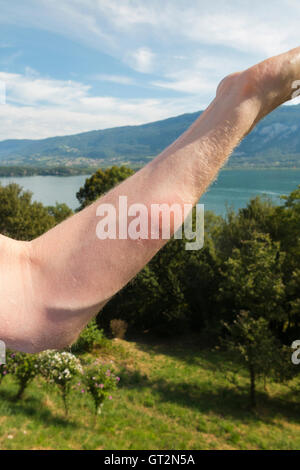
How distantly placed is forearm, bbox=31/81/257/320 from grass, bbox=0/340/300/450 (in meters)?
7.97

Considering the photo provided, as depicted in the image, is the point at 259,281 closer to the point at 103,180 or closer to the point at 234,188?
the point at 103,180

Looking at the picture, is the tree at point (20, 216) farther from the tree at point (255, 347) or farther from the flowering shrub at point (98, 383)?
the tree at point (255, 347)

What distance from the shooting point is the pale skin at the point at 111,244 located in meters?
0.58

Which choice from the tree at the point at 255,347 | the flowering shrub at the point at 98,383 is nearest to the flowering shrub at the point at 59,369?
the flowering shrub at the point at 98,383

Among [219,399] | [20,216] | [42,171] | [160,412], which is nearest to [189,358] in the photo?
[219,399]

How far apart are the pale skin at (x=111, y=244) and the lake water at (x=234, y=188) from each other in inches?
1595

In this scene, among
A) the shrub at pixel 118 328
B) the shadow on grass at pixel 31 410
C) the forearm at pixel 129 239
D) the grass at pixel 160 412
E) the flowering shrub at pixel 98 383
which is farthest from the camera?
the shrub at pixel 118 328

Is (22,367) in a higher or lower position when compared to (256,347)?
higher

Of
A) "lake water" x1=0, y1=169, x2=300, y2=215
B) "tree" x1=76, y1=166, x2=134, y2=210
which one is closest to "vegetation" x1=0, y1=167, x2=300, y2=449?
"tree" x1=76, y1=166, x2=134, y2=210

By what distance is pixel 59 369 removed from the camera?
33.6 feet

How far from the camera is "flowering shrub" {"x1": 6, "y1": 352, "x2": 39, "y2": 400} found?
9.97 meters

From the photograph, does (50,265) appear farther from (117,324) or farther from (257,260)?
(117,324)

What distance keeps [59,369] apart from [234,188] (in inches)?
2729

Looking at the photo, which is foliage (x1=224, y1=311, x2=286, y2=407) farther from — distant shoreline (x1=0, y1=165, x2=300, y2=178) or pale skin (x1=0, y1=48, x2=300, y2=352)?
distant shoreline (x1=0, y1=165, x2=300, y2=178)
